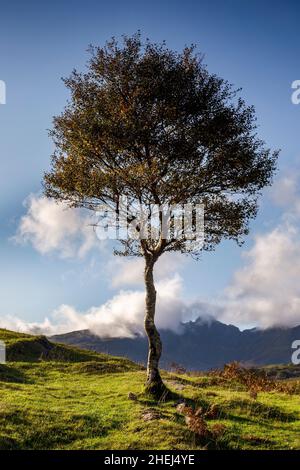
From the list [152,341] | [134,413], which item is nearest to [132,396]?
[134,413]

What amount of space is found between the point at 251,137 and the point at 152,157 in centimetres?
760

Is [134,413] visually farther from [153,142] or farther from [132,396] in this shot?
[153,142]

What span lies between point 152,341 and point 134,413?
270 inches

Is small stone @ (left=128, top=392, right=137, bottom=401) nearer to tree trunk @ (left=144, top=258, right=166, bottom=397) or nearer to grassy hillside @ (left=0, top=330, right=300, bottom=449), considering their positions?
grassy hillside @ (left=0, top=330, right=300, bottom=449)

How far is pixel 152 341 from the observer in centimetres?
3200

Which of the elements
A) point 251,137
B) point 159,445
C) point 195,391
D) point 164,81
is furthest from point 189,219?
point 159,445

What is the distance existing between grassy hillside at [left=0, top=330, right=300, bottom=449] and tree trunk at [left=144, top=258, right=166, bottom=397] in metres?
1.02

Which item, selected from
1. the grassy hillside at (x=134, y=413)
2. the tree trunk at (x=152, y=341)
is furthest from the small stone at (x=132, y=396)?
the tree trunk at (x=152, y=341)

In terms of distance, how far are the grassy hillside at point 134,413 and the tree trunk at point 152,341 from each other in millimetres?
1018

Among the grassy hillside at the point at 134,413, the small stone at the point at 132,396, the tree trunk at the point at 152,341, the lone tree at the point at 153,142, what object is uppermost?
the lone tree at the point at 153,142

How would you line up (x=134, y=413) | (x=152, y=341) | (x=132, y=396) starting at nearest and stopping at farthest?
(x=134, y=413), (x=132, y=396), (x=152, y=341)

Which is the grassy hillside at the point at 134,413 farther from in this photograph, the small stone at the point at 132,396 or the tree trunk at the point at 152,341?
the tree trunk at the point at 152,341

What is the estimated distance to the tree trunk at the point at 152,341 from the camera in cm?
3049
